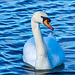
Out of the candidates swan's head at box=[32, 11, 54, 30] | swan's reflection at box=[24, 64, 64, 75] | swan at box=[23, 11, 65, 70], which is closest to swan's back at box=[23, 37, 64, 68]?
swan at box=[23, 11, 65, 70]

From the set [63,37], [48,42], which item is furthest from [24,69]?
[63,37]

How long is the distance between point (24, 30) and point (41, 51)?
3.00m

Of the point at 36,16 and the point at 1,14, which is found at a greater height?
the point at 36,16

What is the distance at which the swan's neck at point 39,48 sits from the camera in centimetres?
896

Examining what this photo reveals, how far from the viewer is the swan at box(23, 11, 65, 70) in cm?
888

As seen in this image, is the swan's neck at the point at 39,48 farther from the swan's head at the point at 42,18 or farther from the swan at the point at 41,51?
the swan's head at the point at 42,18

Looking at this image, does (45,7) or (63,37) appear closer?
(63,37)

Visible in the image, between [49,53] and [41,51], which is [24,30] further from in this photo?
[41,51]

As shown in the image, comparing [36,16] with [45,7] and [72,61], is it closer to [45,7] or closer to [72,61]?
[72,61]

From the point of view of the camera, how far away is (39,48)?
9078 millimetres

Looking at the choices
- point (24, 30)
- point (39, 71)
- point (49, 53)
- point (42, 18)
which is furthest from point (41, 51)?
point (24, 30)

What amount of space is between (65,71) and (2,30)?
356 centimetres

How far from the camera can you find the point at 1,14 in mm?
13773

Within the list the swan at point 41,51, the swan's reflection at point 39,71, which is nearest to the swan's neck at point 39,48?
the swan at point 41,51
